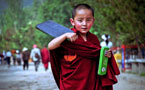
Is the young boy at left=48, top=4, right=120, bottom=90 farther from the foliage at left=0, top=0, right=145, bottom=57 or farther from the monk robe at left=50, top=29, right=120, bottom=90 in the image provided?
the foliage at left=0, top=0, right=145, bottom=57

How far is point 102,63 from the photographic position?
151 inches

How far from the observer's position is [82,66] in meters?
3.84

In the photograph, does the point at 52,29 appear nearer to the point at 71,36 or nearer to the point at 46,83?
the point at 71,36

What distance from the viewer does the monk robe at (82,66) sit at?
384cm

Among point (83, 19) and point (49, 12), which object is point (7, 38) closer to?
point (49, 12)

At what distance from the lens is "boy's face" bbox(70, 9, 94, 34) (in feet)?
12.8

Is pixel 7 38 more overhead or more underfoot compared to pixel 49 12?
more underfoot

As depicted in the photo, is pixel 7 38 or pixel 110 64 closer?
pixel 110 64

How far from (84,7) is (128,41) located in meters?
19.5

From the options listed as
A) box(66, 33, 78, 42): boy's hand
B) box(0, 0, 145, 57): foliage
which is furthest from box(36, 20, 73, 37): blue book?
box(0, 0, 145, 57): foliage

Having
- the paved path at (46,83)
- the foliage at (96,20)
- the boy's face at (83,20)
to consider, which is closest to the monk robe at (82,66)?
the boy's face at (83,20)

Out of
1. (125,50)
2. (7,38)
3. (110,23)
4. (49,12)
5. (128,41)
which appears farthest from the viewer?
(7,38)

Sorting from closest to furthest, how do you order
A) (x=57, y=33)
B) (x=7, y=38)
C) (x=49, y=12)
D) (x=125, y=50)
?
(x=57, y=33)
(x=125, y=50)
(x=49, y=12)
(x=7, y=38)

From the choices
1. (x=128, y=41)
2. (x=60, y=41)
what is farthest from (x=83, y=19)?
(x=128, y=41)
